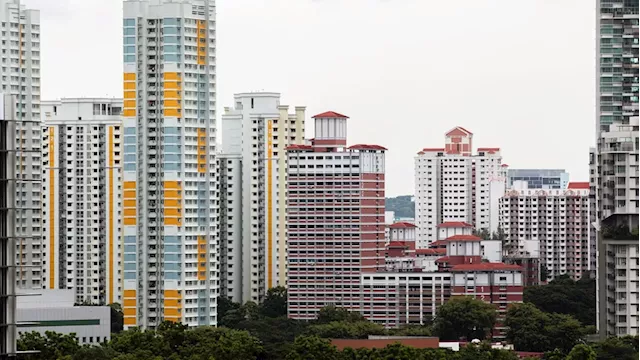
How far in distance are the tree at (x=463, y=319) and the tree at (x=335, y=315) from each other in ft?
9.15

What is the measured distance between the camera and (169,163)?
149ft

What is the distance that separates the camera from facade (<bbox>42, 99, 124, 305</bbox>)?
55562mm

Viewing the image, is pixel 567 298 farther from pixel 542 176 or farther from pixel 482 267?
pixel 542 176

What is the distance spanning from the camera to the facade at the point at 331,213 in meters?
53.3

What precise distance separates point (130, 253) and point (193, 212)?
2.00 m

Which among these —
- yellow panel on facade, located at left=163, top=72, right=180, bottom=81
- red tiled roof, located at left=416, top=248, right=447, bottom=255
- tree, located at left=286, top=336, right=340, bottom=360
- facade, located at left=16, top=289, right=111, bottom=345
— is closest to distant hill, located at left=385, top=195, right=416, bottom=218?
red tiled roof, located at left=416, top=248, right=447, bottom=255

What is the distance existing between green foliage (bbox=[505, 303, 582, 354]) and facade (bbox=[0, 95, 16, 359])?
891 inches

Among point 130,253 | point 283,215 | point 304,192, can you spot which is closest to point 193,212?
point 130,253

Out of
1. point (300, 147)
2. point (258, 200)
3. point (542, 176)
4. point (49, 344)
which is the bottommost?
point (49, 344)

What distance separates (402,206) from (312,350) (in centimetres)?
8808

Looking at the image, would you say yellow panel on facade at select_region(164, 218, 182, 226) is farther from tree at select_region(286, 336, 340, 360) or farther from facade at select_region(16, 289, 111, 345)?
tree at select_region(286, 336, 340, 360)

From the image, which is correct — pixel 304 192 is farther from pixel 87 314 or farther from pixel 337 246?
pixel 87 314

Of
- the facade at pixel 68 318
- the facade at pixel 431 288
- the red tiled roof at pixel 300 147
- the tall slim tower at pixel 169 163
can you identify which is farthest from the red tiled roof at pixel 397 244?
the facade at pixel 68 318

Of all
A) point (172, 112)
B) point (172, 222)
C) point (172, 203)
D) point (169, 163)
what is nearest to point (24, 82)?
point (172, 112)
